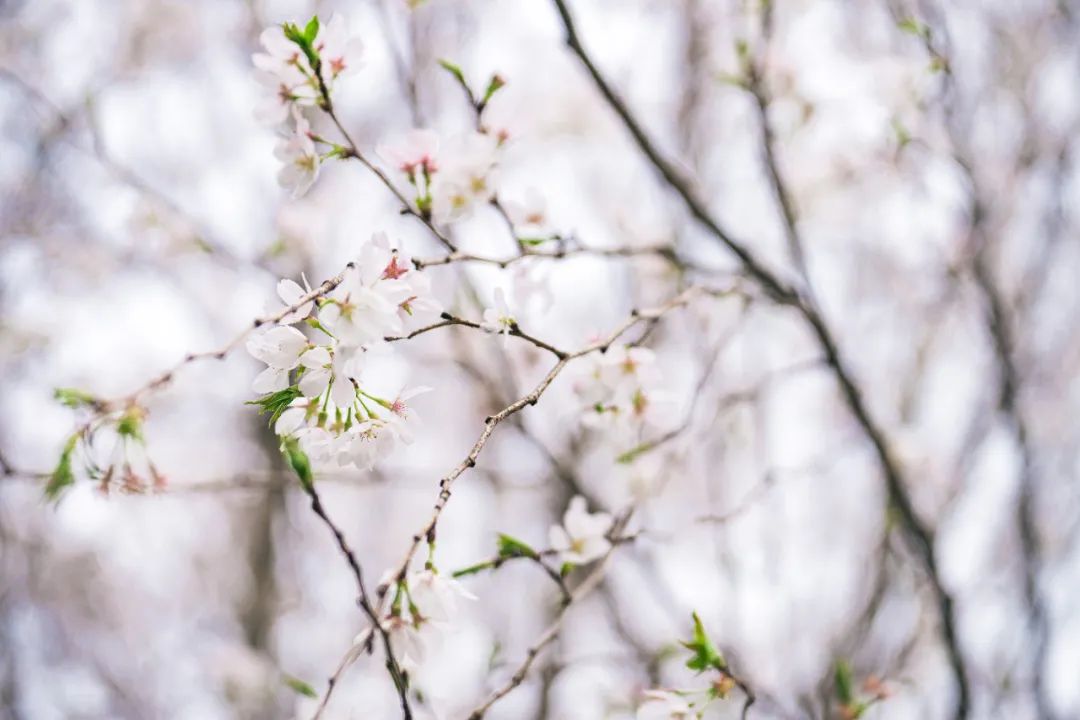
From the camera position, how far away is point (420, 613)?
0.91 metres

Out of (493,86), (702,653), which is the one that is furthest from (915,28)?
(702,653)

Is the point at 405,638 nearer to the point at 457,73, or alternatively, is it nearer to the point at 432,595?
the point at 432,595

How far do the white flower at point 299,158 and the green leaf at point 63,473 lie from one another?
44 cm

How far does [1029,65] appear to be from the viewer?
3.38 meters

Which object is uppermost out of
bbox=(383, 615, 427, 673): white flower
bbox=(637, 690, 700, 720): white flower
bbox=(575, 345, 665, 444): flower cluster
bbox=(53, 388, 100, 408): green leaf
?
bbox=(575, 345, 665, 444): flower cluster

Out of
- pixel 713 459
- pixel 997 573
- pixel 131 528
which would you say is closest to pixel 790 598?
pixel 713 459

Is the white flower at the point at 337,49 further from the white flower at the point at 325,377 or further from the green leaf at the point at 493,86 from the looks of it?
the white flower at the point at 325,377

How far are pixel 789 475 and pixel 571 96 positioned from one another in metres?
2.76

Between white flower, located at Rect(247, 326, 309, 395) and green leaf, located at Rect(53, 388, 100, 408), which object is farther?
green leaf, located at Rect(53, 388, 100, 408)

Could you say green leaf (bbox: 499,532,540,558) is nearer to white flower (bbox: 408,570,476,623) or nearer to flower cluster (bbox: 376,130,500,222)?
white flower (bbox: 408,570,476,623)

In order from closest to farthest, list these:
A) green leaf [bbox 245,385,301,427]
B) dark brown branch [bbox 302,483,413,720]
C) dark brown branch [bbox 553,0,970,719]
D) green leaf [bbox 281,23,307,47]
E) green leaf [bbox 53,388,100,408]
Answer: dark brown branch [bbox 302,483,413,720]
green leaf [bbox 245,385,301,427]
green leaf [bbox 281,23,307,47]
green leaf [bbox 53,388,100,408]
dark brown branch [bbox 553,0,970,719]

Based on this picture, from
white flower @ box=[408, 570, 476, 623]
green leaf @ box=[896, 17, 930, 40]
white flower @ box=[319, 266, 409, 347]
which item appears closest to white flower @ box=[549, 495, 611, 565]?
white flower @ box=[408, 570, 476, 623]

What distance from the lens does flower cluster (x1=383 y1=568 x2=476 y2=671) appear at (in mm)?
902

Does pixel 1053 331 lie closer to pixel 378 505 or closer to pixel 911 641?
pixel 911 641
